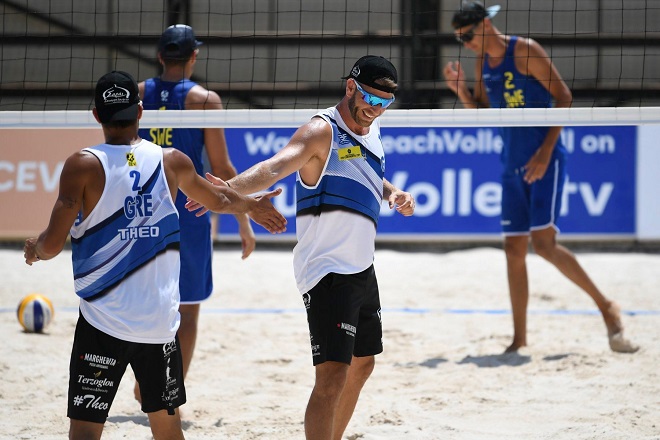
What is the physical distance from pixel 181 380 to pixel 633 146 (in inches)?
277

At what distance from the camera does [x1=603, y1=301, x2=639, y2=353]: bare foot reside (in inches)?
223

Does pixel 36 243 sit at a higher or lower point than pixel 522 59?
lower

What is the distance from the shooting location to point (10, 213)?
30.2ft

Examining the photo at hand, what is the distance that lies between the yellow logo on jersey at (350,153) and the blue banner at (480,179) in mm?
5541

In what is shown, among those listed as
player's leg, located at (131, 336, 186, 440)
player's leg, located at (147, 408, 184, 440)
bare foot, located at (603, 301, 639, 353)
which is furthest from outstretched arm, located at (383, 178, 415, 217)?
bare foot, located at (603, 301, 639, 353)

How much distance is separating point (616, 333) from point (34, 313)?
3847mm

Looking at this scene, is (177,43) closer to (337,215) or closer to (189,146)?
(189,146)

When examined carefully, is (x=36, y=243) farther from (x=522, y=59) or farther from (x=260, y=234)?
(x=260, y=234)

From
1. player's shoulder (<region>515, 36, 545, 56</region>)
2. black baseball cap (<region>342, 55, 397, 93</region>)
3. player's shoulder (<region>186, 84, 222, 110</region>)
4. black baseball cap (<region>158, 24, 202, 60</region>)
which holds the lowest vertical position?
player's shoulder (<region>186, 84, 222, 110</region>)

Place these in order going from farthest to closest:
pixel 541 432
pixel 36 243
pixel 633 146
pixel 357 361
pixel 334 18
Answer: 1. pixel 334 18
2. pixel 633 146
3. pixel 541 432
4. pixel 357 361
5. pixel 36 243

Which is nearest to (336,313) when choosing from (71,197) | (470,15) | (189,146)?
(71,197)

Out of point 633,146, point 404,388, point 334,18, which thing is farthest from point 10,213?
point 633,146

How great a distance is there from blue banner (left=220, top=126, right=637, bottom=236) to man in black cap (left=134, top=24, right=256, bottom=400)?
15.2 feet

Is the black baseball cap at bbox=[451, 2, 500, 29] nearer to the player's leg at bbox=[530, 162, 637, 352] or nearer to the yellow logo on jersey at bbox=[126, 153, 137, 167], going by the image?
the player's leg at bbox=[530, 162, 637, 352]
